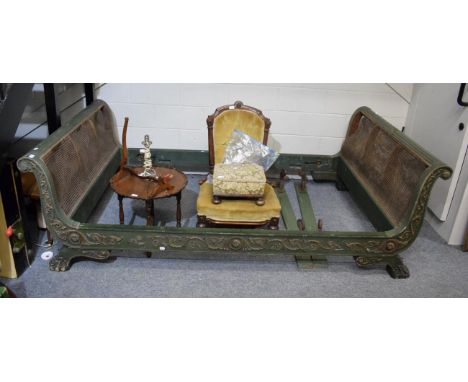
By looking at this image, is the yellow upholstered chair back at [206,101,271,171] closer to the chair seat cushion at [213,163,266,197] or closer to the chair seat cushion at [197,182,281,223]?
the chair seat cushion at [213,163,266,197]

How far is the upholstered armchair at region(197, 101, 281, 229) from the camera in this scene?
3.01m

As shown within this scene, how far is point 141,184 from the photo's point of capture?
3070mm

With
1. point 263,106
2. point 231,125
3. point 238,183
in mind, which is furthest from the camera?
point 263,106

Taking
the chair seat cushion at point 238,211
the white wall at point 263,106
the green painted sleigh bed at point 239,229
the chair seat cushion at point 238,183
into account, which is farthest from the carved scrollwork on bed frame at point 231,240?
the white wall at point 263,106

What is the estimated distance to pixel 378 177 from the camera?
128 inches

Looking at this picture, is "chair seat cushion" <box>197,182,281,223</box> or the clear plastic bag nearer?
"chair seat cushion" <box>197,182,281,223</box>

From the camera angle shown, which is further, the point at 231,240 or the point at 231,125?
the point at 231,125

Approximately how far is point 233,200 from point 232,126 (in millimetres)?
848

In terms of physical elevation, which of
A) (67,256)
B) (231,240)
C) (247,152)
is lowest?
(67,256)

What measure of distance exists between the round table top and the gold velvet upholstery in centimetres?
57

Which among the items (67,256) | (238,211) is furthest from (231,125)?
(67,256)

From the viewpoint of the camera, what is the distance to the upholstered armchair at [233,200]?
301 cm

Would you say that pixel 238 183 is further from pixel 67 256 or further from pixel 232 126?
pixel 67 256

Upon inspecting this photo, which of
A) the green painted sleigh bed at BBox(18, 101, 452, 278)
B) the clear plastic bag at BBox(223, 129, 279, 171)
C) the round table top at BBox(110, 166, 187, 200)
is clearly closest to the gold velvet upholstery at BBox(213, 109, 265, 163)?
the clear plastic bag at BBox(223, 129, 279, 171)
